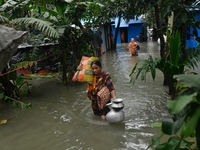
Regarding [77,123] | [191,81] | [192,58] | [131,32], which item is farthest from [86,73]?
[131,32]

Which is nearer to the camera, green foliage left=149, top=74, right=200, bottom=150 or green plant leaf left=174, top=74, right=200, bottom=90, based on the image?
green foliage left=149, top=74, right=200, bottom=150

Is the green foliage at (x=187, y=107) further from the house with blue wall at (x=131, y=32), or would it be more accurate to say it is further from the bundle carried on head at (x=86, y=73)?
the house with blue wall at (x=131, y=32)

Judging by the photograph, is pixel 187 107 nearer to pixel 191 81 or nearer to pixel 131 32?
pixel 191 81

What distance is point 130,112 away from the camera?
5.22 metres

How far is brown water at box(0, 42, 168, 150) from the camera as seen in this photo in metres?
3.94

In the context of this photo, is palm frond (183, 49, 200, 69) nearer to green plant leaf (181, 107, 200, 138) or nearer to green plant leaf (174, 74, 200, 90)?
green plant leaf (174, 74, 200, 90)

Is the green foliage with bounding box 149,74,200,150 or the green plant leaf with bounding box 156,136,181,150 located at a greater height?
→ the green foliage with bounding box 149,74,200,150

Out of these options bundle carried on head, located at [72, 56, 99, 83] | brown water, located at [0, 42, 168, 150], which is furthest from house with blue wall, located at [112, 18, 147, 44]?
bundle carried on head, located at [72, 56, 99, 83]

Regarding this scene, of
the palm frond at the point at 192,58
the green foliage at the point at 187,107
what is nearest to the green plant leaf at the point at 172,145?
the green foliage at the point at 187,107

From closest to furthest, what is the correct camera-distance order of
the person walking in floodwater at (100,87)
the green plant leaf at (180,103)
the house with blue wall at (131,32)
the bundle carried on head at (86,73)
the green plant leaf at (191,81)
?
the green plant leaf at (180,103) < the green plant leaf at (191,81) < the person walking in floodwater at (100,87) < the bundle carried on head at (86,73) < the house with blue wall at (131,32)

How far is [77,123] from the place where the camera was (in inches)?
189

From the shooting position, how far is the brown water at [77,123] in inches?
155

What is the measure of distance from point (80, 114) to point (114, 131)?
1.24m

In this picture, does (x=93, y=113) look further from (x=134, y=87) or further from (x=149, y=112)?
(x=134, y=87)
